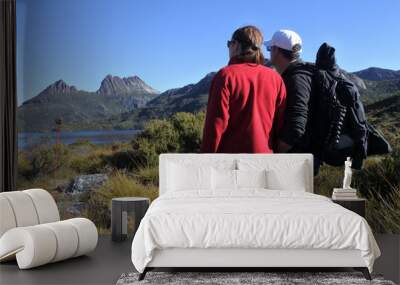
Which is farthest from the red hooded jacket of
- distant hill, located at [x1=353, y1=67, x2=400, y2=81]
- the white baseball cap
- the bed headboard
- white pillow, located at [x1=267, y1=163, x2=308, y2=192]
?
distant hill, located at [x1=353, y1=67, x2=400, y2=81]

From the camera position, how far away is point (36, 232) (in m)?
5.38

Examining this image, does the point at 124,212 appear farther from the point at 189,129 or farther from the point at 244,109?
the point at 244,109

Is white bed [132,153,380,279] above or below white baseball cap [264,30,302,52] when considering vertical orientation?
below

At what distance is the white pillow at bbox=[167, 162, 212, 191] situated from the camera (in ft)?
21.6

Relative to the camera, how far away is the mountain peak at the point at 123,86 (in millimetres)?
7625

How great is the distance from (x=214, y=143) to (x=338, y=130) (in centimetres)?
142

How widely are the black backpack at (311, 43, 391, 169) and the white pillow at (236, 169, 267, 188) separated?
→ 1.11 metres

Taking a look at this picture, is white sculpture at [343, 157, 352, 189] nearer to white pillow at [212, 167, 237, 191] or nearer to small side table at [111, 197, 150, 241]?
white pillow at [212, 167, 237, 191]

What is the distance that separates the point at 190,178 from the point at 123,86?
1.66 m

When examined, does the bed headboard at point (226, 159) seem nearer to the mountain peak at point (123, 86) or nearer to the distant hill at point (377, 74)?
the mountain peak at point (123, 86)

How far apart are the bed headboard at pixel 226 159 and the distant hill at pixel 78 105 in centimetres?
92

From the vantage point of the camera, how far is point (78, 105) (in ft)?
25.4

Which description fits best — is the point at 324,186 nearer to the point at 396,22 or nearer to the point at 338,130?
the point at 338,130

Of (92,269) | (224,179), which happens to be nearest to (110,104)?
(224,179)
